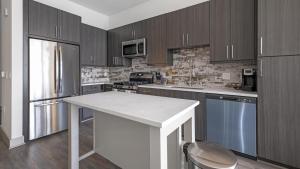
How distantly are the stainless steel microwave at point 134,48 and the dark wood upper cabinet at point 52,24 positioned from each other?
3.71ft

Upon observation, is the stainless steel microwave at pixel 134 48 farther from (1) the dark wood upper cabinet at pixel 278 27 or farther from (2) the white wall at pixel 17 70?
(1) the dark wood upper cabinet at pixel 278 27

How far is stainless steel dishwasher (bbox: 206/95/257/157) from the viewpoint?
2.22 m

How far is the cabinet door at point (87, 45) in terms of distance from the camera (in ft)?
12.7

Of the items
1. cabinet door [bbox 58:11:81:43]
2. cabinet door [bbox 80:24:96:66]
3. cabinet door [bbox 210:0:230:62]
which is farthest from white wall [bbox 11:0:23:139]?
cabinet door [bbox 210:0:230:62]

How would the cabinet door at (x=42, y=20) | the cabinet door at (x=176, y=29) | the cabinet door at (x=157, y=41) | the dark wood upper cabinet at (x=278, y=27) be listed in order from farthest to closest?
A: the cabinet door at (x=157, y=41) → the cabinet door at (x=176, y=29) → the cabinet door at (x=42, y=20) → the dark wood upper cabinet at (x=278, y=27)

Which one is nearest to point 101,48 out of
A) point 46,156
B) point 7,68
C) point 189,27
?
point 7,68

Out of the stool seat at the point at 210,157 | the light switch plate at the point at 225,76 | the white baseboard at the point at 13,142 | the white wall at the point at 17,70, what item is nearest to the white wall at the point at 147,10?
the light switch plate at the point at 225,76

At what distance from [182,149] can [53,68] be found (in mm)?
2863

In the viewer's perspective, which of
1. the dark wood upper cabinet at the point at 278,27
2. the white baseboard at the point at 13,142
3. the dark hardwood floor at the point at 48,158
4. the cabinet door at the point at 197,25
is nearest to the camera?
the dark wood upper cabinet at the point at 278,27

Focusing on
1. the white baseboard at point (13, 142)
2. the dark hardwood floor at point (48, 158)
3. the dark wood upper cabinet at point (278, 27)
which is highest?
the dark wood upper cabinet at point (278, 27)

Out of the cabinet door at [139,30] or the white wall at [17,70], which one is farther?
the cabinet door at [139,30]

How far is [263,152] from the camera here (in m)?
2.12

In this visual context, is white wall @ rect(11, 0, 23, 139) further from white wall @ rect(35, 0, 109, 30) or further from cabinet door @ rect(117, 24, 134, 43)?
cabinet door @ rect(117, 24, 134, 43)

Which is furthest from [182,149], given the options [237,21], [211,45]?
[237,21]
